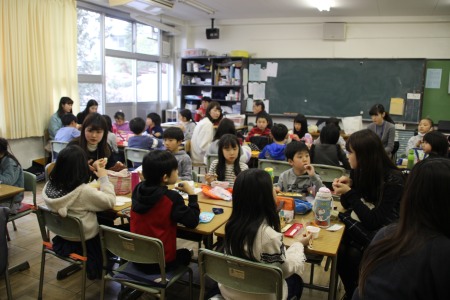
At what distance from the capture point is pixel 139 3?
603 cm

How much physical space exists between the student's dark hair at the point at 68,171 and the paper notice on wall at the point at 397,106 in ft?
21.0

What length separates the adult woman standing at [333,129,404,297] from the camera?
217cm

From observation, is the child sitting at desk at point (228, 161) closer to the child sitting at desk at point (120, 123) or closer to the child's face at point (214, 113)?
the child's face at point (214, 113)

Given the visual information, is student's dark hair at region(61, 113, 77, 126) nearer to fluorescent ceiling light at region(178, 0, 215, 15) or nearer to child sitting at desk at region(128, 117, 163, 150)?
child sitting at desk at region(128, 117, 163, 150)

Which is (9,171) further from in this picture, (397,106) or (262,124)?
(397,106)

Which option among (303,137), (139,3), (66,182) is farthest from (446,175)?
(139,3)

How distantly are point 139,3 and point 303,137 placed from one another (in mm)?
3445

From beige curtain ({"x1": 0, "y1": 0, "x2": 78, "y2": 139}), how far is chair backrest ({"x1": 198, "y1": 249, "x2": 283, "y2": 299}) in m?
4.73

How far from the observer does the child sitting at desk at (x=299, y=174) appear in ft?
9.24

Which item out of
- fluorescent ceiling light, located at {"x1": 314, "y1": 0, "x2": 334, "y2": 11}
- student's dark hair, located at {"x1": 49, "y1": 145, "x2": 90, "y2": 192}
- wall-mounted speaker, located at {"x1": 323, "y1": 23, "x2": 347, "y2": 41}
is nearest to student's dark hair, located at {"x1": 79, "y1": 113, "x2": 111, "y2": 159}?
student's dark hair, located at {"x1": 49, "y1": 145, "x2": 90, "y2": 192}

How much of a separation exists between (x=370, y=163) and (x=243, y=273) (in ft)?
3.54

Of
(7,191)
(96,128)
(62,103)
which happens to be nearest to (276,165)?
(96,128)

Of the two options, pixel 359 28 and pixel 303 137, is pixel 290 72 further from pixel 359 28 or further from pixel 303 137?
pixel 303 137

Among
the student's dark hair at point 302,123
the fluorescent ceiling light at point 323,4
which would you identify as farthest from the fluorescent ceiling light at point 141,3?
the student's dark hair at point 302,123
